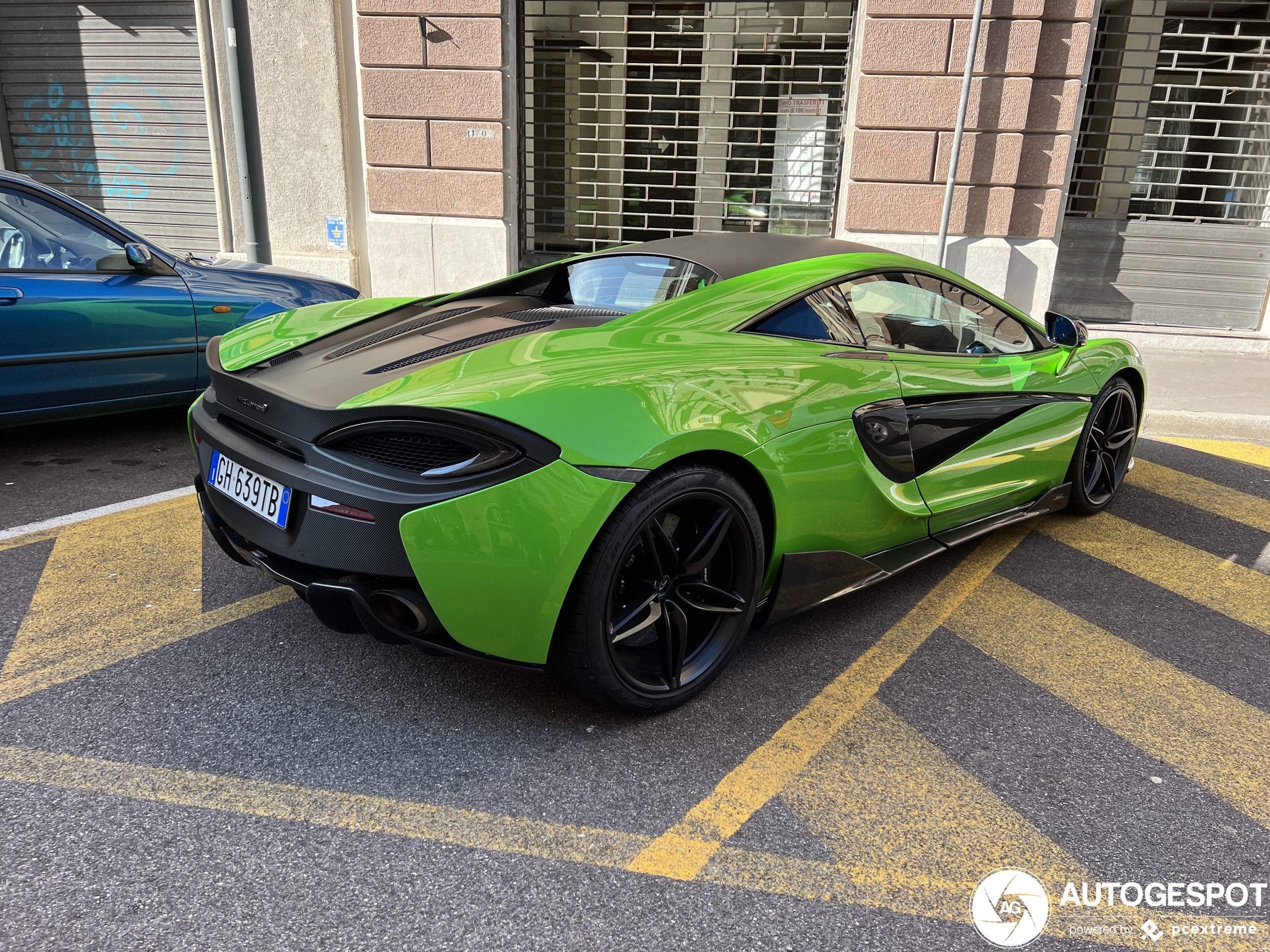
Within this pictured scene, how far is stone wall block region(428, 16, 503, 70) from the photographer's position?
903cm

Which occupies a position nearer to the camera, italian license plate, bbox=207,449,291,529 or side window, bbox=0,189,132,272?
→ italian license plate, bbox=207,449,291,529

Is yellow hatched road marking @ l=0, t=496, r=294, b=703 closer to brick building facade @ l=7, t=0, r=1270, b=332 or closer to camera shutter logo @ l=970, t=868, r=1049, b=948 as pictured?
camera shutter logo @ l=970, t=868, r=1049, b=948

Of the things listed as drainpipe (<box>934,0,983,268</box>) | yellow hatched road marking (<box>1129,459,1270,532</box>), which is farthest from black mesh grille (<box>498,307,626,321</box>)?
drainpipe (<box>934,0,983,268</box>)

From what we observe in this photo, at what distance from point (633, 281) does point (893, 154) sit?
7138 mm

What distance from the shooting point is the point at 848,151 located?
943 cm

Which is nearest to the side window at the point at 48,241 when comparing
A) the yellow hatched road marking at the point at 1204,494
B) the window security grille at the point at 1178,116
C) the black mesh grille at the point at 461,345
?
the black mesh grille at the point at 461,345

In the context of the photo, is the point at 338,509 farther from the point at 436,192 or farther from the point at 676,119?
the point at 676,119

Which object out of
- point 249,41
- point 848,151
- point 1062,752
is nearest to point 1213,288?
point 848,151

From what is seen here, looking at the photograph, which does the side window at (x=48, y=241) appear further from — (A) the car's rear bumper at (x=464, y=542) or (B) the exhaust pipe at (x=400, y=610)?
(B) the exhaust pipe at (x=400, y=610)

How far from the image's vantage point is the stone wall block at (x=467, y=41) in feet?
29.6

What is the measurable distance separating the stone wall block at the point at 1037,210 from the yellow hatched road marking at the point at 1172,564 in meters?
5.75

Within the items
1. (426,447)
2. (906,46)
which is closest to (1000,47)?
(906,46)

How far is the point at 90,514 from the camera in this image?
3947 mm

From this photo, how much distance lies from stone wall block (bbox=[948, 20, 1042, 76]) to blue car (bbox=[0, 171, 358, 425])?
7.26m
